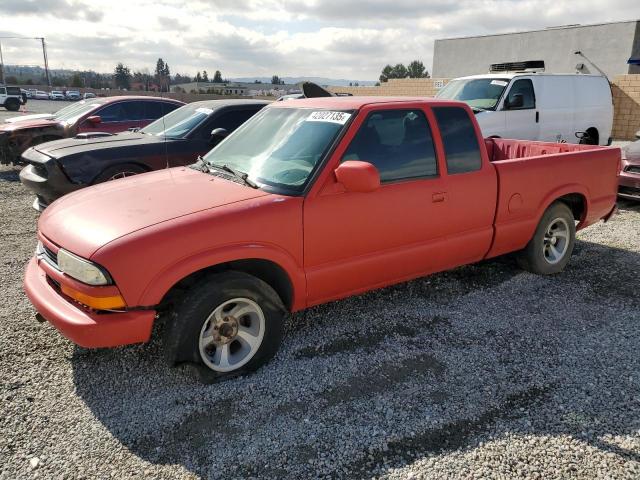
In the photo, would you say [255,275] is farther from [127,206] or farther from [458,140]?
[458,140]

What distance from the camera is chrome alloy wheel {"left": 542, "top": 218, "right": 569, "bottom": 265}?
5.23 metres

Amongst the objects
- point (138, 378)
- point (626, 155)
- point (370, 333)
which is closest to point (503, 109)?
point (626, 155)

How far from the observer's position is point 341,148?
360 cm

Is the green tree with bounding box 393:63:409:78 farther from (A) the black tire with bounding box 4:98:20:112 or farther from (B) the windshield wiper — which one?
(B) the windshield wiper

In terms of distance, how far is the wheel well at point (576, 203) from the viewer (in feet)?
17.3

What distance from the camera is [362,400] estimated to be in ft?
10.3

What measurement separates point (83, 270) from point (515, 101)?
8.62 metres

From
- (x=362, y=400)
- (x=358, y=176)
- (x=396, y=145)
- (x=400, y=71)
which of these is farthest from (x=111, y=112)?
(x=400, y=71)

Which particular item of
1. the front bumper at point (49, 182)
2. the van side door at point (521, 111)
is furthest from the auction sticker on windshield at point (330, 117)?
the van side door at point (521, 111)

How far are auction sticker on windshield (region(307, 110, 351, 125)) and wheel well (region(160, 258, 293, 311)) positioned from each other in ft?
4.00

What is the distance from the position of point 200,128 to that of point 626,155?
693 cm

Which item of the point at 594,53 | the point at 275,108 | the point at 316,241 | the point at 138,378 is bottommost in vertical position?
the point at 138,378

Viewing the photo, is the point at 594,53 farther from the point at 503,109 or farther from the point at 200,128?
the point at 200,128

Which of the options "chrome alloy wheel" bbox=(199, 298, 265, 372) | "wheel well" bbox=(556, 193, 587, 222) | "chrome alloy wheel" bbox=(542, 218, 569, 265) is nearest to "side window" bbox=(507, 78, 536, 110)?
"wheel well" bbox=(556, 193, 587, 222)
